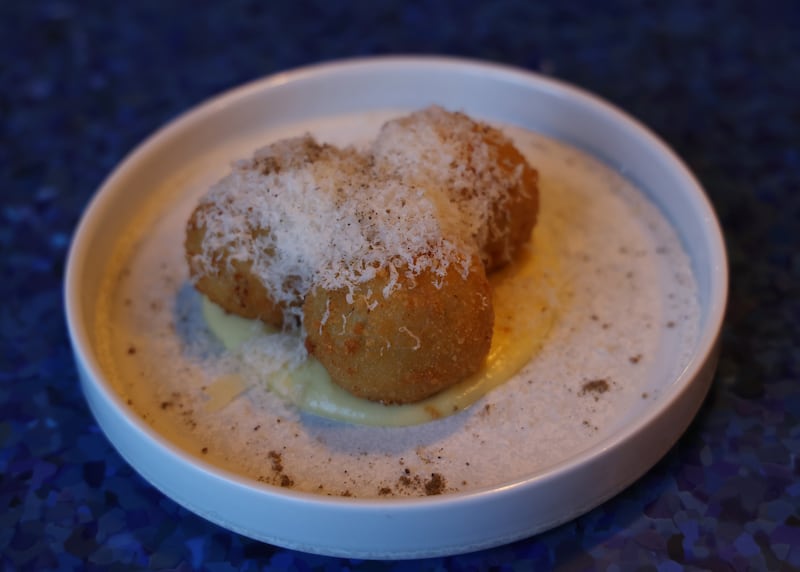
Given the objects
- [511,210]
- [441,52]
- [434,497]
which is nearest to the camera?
[434,497]

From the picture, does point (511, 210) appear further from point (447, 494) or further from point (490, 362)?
point (447, 494)

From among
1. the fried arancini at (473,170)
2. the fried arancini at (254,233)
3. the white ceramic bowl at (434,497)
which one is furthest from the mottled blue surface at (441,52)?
the fried arancini at (473,170)

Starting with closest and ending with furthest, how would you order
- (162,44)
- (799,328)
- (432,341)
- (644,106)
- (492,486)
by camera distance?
(492,486) → (432,341) → (799,328) → (644,106) → (162,44)

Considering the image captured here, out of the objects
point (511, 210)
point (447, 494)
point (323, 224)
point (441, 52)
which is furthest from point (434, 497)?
point (441, 52)

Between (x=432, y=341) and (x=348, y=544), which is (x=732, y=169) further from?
(x=348, y=544)

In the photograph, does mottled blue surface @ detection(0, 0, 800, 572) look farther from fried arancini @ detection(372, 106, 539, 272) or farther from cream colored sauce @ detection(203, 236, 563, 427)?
fried arancini @ detection(372, 106, 539, 272)

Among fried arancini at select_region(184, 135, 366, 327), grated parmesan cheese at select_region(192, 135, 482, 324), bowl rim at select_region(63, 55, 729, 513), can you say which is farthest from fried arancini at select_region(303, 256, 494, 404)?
bowl rim at select_region(63, 55, 729, 513)

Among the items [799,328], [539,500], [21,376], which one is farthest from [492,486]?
[21,376]
